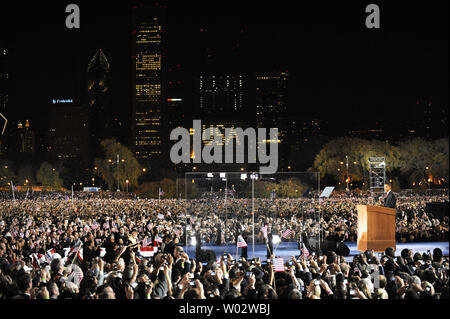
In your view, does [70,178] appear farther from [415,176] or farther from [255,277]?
[255,277]

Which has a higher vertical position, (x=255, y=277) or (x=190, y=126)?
(x=190, y=126)

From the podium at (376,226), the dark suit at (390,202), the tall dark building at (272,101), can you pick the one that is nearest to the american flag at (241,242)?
the podium at (376,226)

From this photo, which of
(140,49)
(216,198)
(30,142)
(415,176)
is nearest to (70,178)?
(30,142)

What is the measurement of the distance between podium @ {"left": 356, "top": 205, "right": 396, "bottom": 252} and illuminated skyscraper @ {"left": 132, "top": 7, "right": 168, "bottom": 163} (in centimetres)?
14797

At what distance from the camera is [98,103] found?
6688 inches

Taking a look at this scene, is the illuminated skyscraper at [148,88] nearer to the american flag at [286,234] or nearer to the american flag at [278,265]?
the american flag at [286,234]

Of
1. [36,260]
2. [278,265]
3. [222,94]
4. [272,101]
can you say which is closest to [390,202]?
[278,265]

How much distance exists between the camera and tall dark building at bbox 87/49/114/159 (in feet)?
542

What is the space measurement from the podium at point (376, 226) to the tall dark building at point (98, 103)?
5848 inches

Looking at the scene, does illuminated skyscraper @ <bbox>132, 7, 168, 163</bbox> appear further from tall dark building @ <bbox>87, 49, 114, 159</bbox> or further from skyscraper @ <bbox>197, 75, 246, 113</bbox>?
skyscraper @ <bbox>197, 75, 246, 113</bbox>

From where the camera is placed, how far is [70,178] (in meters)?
118

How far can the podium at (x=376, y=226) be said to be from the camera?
14.4 meters
